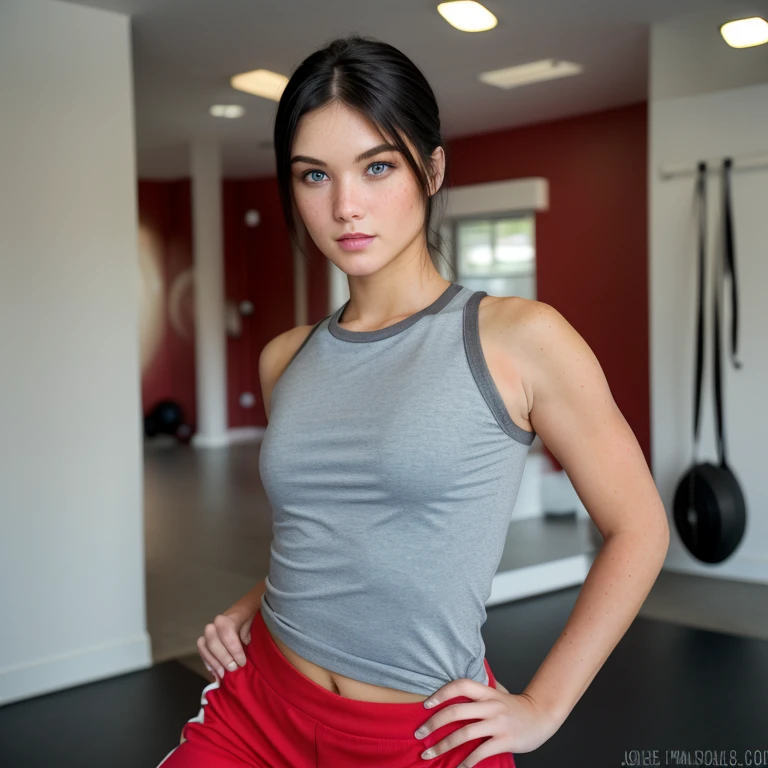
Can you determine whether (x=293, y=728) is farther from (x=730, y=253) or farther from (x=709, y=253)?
(x=709, y=253)

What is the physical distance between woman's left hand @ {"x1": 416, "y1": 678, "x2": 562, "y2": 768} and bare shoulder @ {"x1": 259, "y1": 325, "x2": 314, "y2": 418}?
47 cm

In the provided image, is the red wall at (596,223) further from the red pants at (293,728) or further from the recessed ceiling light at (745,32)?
the red pants at (293,728)

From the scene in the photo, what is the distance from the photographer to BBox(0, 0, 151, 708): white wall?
296 centimetres

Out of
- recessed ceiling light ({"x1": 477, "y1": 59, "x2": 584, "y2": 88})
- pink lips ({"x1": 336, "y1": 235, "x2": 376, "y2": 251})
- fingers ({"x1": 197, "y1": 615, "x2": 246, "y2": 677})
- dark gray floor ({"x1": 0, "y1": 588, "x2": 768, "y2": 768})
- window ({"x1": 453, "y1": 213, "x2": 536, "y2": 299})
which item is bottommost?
dark gray floor ({"x1": 0, "y1": 588, "x2": 768, "y2": 768})

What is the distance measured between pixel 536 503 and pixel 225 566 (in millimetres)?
1523

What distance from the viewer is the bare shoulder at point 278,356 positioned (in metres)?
1.19

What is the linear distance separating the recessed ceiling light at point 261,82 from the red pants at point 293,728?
14.1 feet

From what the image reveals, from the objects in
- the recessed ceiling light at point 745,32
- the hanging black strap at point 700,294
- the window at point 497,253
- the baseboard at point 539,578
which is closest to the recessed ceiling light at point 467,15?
the recessed ceiling light at point 745,32

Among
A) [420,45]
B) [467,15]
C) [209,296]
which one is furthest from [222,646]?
[209,296]

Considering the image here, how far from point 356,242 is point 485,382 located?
0.21 meters

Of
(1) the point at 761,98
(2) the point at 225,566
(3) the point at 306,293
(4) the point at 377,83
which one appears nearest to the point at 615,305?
(1) the point at 761,98

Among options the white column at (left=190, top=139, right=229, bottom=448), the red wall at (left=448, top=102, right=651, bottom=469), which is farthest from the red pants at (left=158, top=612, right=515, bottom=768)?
the white column at (left=190, top=139, right=229, bottom=448)

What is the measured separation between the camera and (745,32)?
12.9 feet

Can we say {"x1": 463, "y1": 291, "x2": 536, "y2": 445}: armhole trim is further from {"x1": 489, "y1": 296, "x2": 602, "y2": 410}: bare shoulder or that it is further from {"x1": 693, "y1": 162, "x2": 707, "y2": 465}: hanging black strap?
{"x1": 693, "y1": 162, "x2": 707, "y2": 465}: hanging black strap
